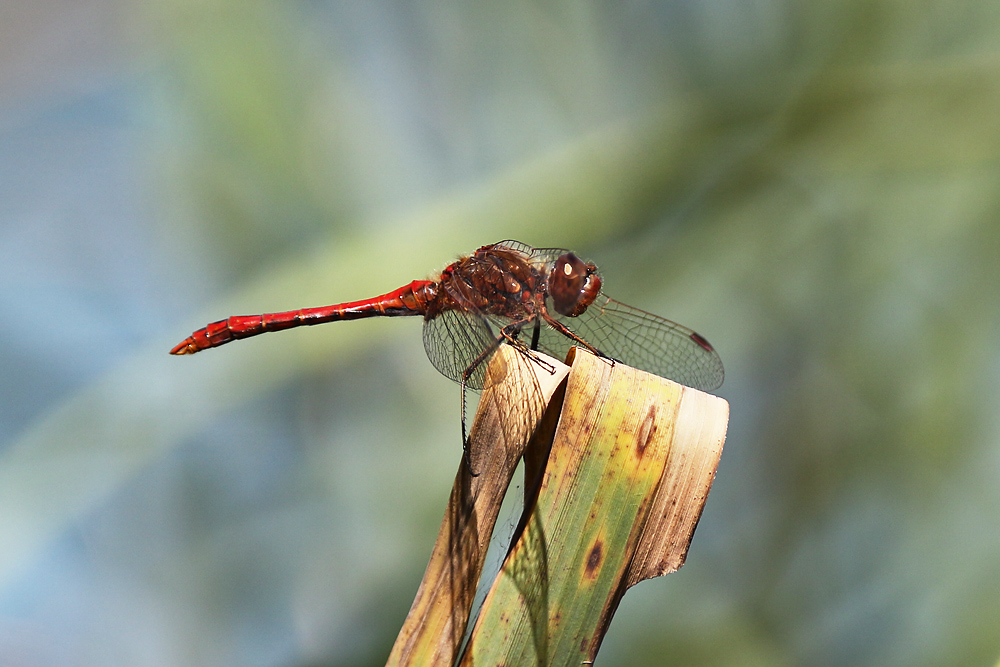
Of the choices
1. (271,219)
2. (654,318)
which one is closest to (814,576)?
(654,318)

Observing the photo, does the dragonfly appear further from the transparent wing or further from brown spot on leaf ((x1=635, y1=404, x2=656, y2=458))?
brown spot on leaf ((x1=635, y1=404, x2=656, y2=458))

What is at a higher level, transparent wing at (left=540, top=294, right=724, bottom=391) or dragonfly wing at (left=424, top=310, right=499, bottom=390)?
transparent wing at (left=540, top=294, right=724, bottom=391)

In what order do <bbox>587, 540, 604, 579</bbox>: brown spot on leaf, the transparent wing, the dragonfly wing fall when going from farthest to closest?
Answer: the transparent wing → the dragonfly wing → <bbox>587, 540, 604, 579</bbox>: brown spot on leaf

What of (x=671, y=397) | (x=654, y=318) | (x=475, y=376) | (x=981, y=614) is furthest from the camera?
(x=981, y=614)

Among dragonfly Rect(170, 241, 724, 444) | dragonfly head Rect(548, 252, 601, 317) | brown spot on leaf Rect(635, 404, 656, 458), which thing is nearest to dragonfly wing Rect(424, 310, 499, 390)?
dragonfly Rect(170, 241, 724, 444)

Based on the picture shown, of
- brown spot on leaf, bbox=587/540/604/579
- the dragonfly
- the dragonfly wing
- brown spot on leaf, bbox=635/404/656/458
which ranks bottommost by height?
brown spot on leaf, bbox=587/540/604/579

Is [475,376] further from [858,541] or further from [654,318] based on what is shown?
[858,541]

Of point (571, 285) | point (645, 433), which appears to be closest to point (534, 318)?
point (571, 285)

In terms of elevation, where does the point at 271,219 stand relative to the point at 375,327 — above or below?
above

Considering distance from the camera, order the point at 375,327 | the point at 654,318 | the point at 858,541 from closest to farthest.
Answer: the point at 654,318 < the point at 375,327 < the point at 858,541
